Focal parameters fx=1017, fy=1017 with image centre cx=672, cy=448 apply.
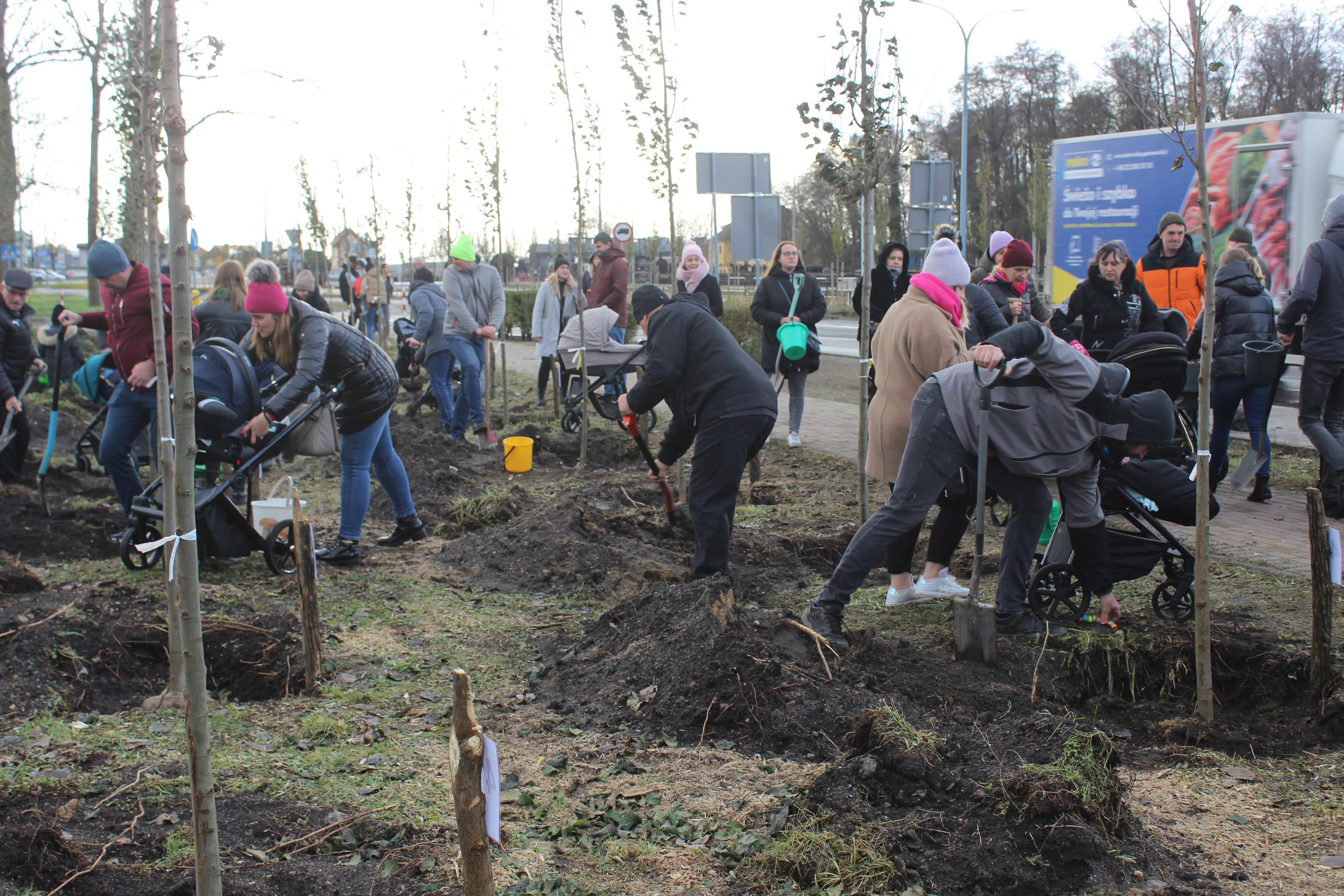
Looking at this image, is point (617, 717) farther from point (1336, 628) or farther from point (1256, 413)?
point (1256, 413)

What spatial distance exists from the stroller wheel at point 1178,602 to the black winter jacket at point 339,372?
430cm

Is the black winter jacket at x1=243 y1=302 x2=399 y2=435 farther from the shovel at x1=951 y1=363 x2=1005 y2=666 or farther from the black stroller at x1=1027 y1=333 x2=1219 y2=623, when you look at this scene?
the black stroller at x1=1027 y1=333 x2=1219 y2=623

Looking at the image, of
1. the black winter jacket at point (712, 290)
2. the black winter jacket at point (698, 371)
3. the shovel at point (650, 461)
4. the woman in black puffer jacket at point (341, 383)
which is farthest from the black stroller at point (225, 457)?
the black winter jacket at point (712, 290)

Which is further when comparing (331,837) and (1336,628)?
(1336,628)

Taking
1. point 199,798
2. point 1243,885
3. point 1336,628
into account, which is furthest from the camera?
point 1336,628

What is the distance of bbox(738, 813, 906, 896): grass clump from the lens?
2625mm

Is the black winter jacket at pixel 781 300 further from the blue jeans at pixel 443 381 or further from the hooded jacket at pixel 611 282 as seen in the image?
the blue jeans at pixel 443 381

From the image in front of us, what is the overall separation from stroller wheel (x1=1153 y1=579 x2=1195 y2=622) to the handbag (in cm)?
456

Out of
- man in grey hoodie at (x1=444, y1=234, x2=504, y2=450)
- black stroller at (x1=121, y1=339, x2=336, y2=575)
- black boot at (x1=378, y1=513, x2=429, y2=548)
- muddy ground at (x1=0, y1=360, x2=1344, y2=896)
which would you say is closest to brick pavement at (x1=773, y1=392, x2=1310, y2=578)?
muddy ground at (x1=0, y1=360, x2=1344, y2=896)

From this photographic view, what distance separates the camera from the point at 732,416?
17.1 feet

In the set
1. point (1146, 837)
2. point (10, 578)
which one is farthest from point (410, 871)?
point (10, 578)

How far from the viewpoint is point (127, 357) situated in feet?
19.9

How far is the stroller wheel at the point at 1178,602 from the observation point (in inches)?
187

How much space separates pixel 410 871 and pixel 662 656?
5.34ft
